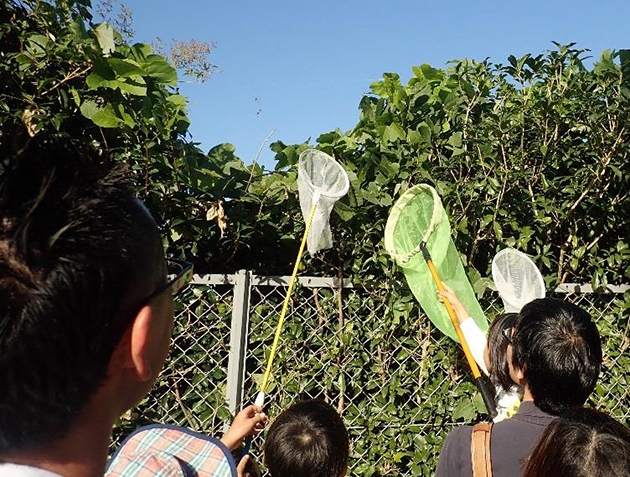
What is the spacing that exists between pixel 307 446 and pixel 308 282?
134 centimetres

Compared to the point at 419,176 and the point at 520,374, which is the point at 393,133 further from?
the point at 520,374

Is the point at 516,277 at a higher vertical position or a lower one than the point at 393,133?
lower

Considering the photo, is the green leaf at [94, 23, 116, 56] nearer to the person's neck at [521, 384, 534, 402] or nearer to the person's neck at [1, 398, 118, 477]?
the person's neck at [521, 384, 534, 402]

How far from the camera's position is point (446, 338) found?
345cm

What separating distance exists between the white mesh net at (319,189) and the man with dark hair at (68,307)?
6.80ft

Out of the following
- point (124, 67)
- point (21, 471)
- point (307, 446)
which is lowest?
point (307, 446)

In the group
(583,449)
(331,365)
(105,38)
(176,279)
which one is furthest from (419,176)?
(176,279)

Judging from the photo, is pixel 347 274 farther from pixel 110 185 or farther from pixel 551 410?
pixel 110 185

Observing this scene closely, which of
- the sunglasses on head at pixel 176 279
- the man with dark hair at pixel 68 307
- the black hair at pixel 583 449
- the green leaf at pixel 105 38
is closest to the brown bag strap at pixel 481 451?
the black hair at pixel 583 449

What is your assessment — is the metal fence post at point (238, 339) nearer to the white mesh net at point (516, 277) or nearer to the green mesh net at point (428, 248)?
the green mesh net at point (428, 248)

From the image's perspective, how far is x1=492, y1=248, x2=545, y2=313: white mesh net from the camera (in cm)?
328

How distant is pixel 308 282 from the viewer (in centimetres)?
334

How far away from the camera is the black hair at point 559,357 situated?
196 cm

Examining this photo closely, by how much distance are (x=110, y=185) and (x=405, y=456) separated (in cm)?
285
